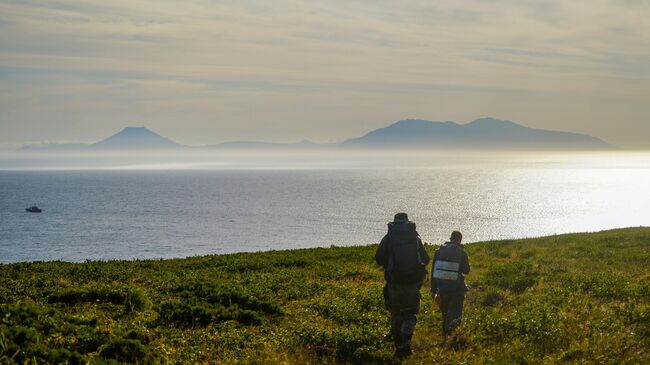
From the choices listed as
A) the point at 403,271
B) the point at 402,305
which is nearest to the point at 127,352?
the point at 402,305

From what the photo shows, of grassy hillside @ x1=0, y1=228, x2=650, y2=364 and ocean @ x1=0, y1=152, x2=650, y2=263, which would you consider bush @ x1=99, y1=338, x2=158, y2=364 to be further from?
ocean @ x1=0, y1=152, x2=650, y2=263

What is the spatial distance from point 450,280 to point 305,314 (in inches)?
212

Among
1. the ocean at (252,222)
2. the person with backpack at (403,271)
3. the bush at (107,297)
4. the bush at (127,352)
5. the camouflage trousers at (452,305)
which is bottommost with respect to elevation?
the ocean at (252,222)

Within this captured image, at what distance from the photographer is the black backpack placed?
502 inches

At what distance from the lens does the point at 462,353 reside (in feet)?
38.9

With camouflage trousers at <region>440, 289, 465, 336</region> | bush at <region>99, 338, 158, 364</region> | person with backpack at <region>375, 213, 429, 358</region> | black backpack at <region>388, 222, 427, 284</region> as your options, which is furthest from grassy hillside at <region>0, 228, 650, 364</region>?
black backpack at <region>388, 222, 427, 284</region>

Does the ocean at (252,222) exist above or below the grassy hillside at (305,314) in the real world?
below

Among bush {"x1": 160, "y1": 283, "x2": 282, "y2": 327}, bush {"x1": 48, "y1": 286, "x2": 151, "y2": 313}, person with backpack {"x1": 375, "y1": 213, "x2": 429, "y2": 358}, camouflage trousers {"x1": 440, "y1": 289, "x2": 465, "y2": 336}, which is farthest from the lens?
bush {"x1": 48, "y1": 286, "x2": 151, "y2": 313}

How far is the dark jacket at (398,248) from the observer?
12.8 m

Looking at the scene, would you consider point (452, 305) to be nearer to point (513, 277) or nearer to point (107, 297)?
point (513, 277)

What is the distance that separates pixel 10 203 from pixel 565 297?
7733 inches

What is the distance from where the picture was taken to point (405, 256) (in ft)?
41.9

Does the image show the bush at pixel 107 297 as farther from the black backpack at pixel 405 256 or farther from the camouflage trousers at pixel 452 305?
the camouflage trousers at pixel 452 305

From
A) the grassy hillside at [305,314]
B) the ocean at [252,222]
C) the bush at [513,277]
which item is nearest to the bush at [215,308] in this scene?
the grassy hillside at [305,314]
